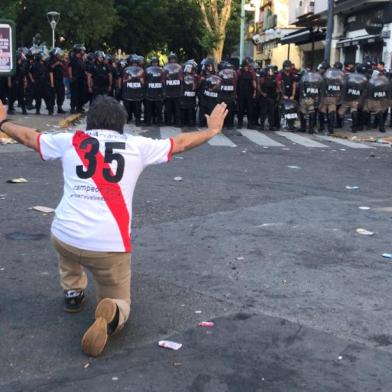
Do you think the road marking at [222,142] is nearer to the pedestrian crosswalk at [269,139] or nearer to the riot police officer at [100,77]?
the pedestrian crosswalk at [269,139]

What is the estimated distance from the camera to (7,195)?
26.1 feet

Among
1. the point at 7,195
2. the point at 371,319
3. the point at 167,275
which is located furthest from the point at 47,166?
the point at 371,319

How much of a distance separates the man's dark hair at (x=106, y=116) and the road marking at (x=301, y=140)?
1078cm

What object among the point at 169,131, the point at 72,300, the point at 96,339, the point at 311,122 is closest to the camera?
the point at 96,339

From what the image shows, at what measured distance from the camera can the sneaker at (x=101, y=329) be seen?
3703 millimetres

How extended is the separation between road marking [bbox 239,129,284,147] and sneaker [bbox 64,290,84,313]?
10192mm

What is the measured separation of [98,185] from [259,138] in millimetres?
11817

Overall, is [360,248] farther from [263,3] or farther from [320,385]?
[263,3]

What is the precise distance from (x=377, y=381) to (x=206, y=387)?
94 cm

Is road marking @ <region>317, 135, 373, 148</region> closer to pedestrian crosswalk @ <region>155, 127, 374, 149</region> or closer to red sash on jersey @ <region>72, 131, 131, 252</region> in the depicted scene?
pedestrian crosswalk @ <region>155, 127, 374, 149</region>

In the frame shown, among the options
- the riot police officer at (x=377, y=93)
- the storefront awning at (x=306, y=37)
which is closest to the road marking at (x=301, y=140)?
the riot police officer at (x=377, y=93)

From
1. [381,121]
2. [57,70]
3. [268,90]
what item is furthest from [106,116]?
[381,121]

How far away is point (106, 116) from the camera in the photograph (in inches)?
158

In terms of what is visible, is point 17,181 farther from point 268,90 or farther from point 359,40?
point 359,40
